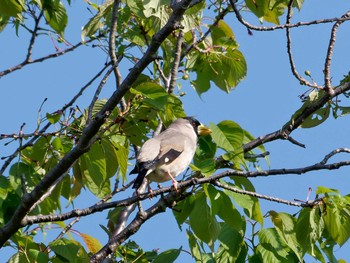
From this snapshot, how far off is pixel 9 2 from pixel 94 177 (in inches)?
48.0

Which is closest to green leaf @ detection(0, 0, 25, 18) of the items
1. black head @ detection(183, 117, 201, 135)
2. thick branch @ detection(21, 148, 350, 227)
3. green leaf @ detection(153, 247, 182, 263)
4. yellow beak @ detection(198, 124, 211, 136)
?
thick branch @ detection(21, 148, 350, 227)

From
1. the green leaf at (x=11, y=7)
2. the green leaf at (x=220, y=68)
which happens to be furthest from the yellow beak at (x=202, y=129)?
the green leaf at (x=11, y=7)

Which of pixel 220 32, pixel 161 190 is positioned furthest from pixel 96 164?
pixel 220 32

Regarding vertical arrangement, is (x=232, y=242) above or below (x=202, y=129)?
below

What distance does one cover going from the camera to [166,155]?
19.9 feet

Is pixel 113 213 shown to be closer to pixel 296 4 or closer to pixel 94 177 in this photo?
pixel 94 177

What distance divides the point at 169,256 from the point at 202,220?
535 millimetres

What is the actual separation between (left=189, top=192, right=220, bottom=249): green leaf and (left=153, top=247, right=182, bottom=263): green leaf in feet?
1.32

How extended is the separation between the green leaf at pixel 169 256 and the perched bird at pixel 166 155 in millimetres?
483

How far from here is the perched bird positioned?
5.75 metres

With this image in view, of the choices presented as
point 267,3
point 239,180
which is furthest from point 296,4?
point 239,180

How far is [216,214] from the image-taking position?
15.5 feet

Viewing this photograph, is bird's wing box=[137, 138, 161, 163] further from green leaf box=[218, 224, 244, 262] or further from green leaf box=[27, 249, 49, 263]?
green leaf box=[27, 249, 49, 263]

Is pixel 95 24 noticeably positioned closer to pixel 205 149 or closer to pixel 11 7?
pixel 11 7
